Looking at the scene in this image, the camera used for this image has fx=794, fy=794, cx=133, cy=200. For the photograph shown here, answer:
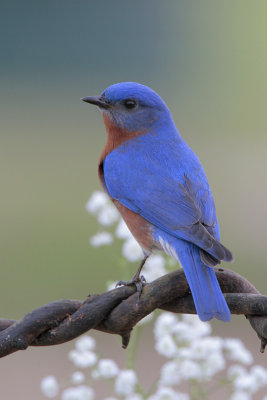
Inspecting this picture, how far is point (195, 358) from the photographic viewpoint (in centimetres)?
394

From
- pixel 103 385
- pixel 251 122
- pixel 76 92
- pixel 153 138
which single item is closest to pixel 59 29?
pixel 76 92

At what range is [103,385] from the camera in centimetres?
728

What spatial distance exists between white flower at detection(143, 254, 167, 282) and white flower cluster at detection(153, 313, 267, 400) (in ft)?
0.77

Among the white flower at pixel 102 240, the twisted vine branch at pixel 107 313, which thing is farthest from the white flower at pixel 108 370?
the twisted vine branch at pixel 107 313

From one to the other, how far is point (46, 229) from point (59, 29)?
8.85 metres

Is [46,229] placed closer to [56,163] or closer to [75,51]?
[56,163]

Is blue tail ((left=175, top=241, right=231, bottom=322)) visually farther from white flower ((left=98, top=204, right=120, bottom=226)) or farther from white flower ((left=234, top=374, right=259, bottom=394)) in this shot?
white flower ((left=98, top=204, right=120, bottom=226))

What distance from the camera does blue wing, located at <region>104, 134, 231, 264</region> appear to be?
3883 millimetres

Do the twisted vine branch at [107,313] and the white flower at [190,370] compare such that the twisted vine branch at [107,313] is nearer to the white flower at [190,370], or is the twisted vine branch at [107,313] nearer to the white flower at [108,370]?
the white flower at [190,370]

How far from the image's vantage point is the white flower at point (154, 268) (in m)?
4.20

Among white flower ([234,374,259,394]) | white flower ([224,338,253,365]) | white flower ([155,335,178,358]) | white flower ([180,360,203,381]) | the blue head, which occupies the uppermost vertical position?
the blue head

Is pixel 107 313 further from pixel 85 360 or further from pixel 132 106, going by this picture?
pixel 132 106

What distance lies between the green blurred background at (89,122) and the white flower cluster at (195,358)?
3.62m

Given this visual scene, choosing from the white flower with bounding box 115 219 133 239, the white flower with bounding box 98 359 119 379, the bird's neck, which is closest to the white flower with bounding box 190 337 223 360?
the white flower with bounding box 98 359 119 379
